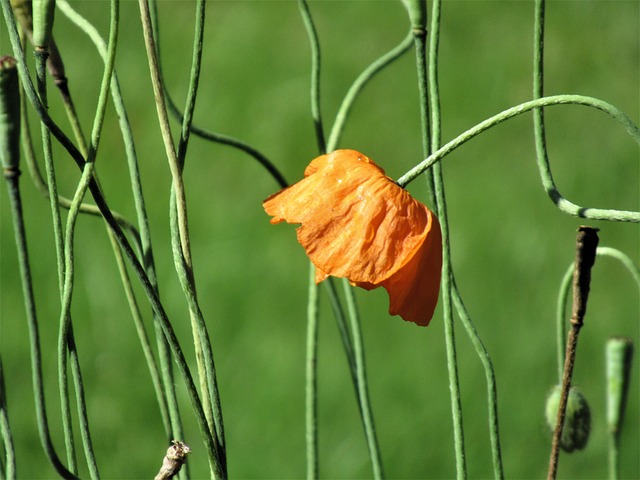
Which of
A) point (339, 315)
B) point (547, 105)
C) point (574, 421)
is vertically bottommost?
point (574, 421)

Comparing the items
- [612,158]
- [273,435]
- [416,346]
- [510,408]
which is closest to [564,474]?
[510,408]

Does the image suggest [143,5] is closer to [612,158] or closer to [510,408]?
[510,408]

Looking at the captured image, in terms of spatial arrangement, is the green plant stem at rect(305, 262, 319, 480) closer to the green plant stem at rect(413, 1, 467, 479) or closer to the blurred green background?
the green plant stem at rect(413, 1, 467, 479)

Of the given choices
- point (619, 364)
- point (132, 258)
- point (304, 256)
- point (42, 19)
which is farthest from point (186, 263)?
point (304, 256)

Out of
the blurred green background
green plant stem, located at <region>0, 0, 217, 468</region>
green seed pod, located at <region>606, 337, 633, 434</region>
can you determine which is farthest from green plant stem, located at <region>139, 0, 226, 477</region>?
the blurred green background

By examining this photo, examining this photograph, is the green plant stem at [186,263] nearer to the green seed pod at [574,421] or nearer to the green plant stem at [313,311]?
the green plant stem at [313,311]

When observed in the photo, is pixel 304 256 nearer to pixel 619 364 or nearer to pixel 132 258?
pixel 619 364
